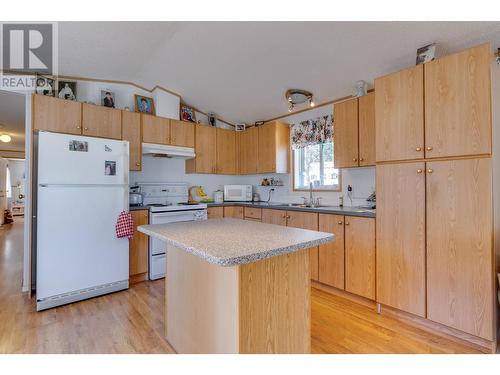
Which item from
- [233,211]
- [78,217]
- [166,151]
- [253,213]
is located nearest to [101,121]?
[166,151]

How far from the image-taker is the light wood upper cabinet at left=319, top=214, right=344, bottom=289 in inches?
101

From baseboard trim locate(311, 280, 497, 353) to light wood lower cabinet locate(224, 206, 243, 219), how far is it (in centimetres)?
186

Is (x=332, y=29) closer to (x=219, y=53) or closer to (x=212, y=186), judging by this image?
(x=219, y=53)

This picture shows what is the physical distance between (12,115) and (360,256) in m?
5.49

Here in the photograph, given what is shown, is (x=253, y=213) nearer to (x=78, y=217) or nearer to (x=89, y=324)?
(x=78, y=217)

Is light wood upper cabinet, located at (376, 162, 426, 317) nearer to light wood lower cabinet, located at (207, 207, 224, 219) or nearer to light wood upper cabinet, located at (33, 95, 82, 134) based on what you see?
light wood lower cabinet, located at (207, 207, 224, 219)

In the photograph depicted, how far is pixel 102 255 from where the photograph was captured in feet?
8.52

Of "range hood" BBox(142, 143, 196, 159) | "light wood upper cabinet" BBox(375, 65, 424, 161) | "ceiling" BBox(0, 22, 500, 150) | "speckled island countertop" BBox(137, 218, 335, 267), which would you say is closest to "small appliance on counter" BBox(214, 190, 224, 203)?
"range hood" BBox(142, 143, 196, 159)

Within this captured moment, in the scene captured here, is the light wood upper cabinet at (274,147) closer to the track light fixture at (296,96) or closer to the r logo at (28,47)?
the track light fixture at (296,96)

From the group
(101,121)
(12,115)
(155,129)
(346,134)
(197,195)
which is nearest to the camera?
(346,134)

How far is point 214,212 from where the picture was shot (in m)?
3.72
